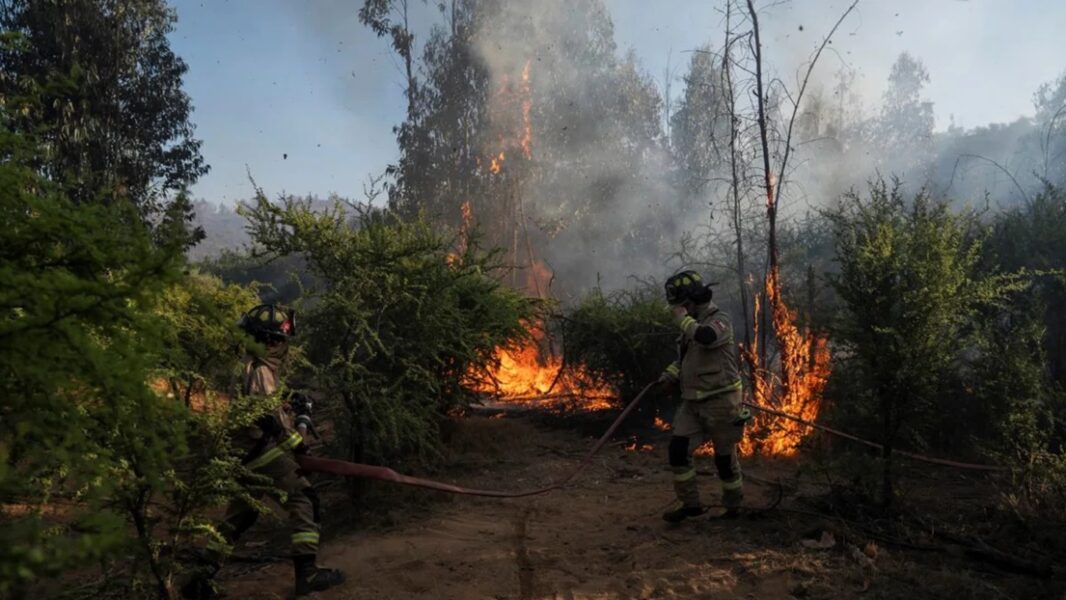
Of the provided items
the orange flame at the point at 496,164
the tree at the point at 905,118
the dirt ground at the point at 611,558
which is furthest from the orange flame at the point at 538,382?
the tree at the point at 905,118

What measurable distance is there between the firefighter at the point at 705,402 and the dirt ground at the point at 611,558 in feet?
1.03

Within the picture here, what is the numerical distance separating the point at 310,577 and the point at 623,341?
23.5ft

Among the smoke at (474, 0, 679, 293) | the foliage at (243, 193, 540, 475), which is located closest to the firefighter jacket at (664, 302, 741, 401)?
the foliage at (243, 193, 540, 475)

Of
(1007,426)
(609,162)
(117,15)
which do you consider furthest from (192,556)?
(609,162)

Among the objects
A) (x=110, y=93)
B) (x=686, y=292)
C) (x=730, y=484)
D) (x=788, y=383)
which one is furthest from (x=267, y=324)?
(x=110, y=93)

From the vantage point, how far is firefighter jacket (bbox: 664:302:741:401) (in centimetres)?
552

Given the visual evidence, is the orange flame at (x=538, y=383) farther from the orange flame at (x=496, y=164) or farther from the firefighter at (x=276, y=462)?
the orange flame at (x=496, y=164)

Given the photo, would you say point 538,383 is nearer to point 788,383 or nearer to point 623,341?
point 623,341

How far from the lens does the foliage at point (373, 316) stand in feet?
20.4

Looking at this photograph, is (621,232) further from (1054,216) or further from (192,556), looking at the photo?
(192,556)

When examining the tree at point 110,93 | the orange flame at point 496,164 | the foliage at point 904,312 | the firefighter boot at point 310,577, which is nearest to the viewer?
the firefighter boot at point 310,577

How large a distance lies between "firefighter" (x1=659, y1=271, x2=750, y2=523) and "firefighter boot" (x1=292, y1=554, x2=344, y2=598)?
9.35ft

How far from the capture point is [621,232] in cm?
3869

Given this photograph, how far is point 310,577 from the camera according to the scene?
14.3 feet
